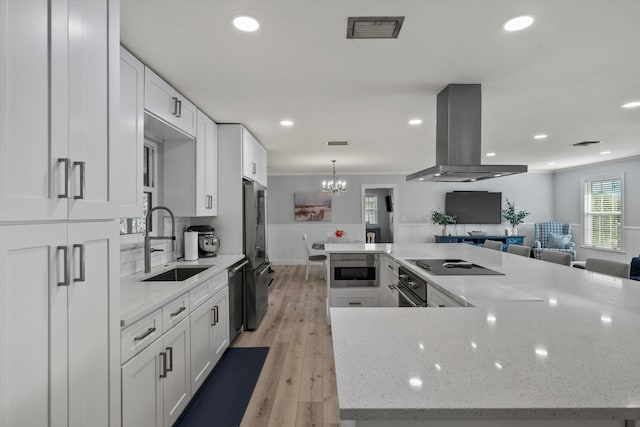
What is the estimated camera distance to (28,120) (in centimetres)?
93

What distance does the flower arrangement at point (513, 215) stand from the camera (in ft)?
25.7

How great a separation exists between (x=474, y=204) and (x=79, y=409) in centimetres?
845

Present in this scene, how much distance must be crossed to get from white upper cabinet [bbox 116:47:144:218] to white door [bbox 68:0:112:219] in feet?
1.64

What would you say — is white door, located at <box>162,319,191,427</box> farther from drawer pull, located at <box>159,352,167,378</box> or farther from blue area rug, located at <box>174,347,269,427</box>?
blue area rug, located at <box>174,347,269,427</box>

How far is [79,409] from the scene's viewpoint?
1.12 meters

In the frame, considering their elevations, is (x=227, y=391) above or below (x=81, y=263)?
below

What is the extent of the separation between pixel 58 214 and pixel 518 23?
2.28 metres

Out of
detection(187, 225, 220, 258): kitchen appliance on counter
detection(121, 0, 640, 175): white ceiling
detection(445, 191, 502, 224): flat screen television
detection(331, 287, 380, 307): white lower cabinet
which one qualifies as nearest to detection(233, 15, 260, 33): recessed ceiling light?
detection(121, 0, 640, 175): white ceiling

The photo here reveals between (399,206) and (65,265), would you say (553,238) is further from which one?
(65,265)

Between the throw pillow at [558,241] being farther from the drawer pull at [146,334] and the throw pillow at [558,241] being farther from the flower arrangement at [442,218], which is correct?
the drawer pull at [146,334]

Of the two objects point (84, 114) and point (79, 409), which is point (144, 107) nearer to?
point (84, 114)

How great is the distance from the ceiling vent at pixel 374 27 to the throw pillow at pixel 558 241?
7781mm

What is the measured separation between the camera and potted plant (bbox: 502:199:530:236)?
783 centimetres

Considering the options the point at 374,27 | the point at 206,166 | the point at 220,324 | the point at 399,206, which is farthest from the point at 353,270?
the point at 399,206
